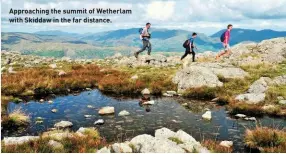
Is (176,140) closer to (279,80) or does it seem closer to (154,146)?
(154,146)

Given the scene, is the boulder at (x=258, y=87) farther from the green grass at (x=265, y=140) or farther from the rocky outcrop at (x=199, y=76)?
the green grass at (x=265, y=140)

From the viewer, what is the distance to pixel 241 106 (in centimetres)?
1959

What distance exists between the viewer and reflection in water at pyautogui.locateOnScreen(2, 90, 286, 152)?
1495 cm

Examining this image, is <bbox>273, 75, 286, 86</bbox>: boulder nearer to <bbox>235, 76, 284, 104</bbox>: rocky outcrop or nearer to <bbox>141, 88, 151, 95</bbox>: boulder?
<bbox>235, 76, 284, 104</bbox>: rocky outcrop

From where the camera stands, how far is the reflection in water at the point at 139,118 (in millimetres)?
14953

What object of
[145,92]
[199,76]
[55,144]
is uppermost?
[199,76]

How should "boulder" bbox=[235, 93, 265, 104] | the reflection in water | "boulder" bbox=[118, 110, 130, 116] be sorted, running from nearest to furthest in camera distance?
the reflection in water < "boulder" bbox=[118, 110, 130, 116] < "boulder" bbox=[235, 93, 265, 104]

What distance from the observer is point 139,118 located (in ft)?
57.4

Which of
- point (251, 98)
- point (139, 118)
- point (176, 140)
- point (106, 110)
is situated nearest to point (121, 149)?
point (176, 140)

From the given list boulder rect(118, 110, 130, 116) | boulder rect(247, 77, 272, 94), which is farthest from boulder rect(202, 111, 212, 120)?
boulder rect(247, 77, 272, 94)

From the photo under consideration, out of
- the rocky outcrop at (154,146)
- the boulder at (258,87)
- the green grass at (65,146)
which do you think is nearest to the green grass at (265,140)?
the rocky outcrop at (154,146)

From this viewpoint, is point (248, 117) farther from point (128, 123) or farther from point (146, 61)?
point (146, 61)

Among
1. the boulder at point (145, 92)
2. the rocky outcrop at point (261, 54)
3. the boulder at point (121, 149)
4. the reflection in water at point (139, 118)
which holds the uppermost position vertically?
the rocky outcrop at point (261, 54)

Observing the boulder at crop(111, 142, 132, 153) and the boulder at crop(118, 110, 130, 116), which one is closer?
the boulder at crop(111, 142, 132, 153)
